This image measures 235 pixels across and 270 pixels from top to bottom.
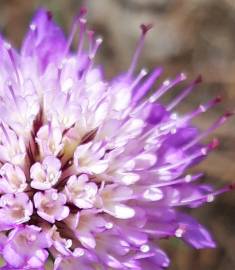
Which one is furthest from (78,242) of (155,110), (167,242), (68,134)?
(167,242)

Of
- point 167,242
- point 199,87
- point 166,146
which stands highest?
point 166,146

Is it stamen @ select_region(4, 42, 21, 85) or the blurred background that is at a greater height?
stamen @ select_region(4, 42, 21, 85)

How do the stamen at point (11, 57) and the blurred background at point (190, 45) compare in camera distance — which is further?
the blurred background at point (190, 45)

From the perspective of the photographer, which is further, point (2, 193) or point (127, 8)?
point (127, 8)

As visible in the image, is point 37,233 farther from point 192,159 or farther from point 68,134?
point 192,159

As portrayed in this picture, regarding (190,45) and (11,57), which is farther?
(190,45)

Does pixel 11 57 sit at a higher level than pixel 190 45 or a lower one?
higher

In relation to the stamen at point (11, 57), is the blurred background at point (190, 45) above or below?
below

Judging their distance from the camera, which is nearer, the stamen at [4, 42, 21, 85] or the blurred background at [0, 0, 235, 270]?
the stamen at [4, 42, 21, 85]
